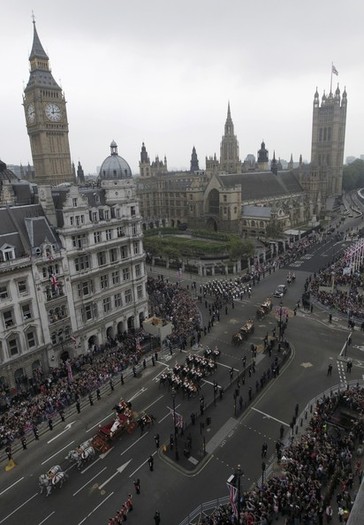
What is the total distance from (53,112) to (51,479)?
10776 centimetres

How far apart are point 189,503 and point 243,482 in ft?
13.8

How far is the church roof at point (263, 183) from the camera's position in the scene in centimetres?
11569

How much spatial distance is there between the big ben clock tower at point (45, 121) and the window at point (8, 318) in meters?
81.2

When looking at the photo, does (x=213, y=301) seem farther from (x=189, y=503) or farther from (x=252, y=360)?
(x=189, y=503)

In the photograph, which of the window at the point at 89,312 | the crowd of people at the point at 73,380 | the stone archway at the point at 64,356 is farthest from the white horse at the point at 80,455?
the window at the point at 89,312

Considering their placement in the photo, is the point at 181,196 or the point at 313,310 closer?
the point at 313,310

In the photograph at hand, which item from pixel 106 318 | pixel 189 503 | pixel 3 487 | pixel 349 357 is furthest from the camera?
pixel 106 318

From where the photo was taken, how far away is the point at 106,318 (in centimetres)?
4800

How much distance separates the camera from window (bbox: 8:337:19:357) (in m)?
38.8

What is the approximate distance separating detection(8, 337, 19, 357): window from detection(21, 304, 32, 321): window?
2.44 metres

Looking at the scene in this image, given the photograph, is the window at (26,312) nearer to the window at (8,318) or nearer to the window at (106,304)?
the window at (8,318)

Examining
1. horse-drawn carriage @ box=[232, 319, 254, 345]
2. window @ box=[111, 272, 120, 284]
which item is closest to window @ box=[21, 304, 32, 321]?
window @ box=[111, 272, 120, 284]

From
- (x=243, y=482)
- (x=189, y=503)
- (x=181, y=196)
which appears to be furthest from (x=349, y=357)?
(x=181, y=196)

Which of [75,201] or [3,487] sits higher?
[75,201]
